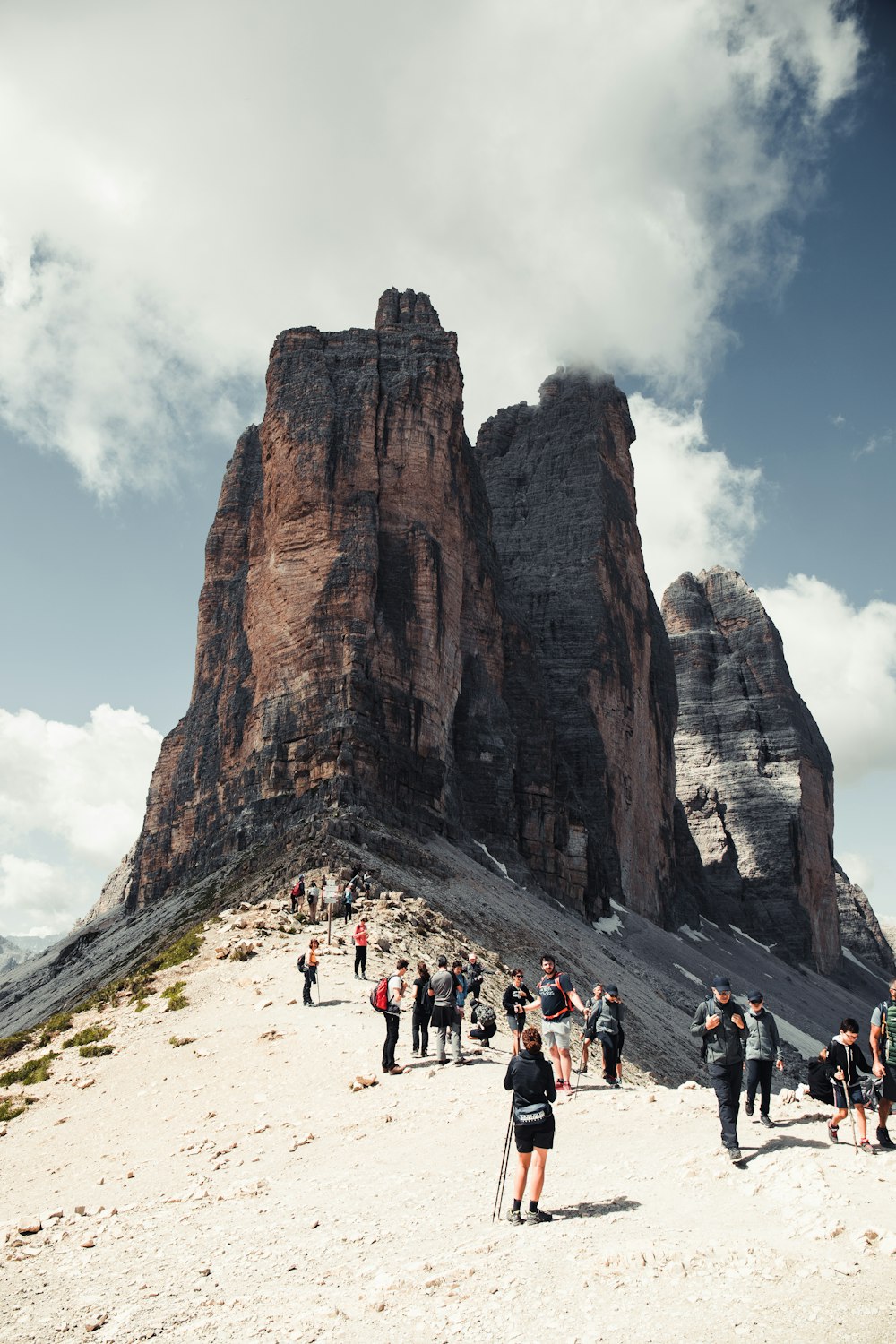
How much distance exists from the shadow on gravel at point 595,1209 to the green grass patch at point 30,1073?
548 inches

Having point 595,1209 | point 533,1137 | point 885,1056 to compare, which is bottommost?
point 595,1209

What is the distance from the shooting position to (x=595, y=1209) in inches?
389

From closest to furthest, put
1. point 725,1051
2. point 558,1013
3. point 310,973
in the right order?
point 725,1051 < point 558,1013 < point 310,973

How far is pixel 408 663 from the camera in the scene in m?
50.6

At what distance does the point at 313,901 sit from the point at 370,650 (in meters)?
20.8

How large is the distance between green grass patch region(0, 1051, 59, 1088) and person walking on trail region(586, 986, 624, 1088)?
11311 mm

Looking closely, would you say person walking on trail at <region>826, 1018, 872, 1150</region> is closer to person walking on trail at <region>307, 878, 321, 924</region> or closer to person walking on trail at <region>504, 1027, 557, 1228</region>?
person walking on trail at <region>504, 1027, 557, 1228</region>

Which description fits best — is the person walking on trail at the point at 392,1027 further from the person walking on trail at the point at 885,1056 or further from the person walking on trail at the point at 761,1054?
the person walking on trail at the point at 885,1056

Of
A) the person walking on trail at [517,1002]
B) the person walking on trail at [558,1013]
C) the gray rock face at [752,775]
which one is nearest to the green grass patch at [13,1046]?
the person walking on trail at [517,1002]

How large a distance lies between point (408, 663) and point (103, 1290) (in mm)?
41837

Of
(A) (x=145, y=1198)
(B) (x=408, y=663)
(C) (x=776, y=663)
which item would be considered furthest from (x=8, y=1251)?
(C) (x=776, y=663)

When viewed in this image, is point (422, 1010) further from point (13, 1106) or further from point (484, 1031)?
point (13, 1106)

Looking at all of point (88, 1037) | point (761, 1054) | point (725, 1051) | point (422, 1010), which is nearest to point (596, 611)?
point (88, 1037)

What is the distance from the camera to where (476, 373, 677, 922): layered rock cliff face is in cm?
7856
